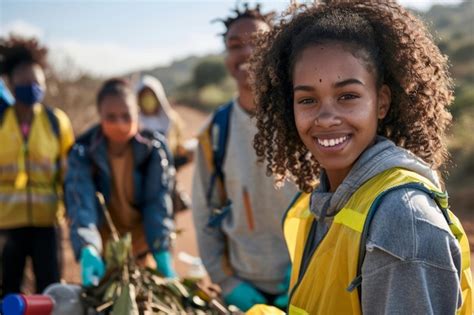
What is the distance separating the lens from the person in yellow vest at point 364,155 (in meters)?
1.48

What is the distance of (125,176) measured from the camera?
3.66 meters

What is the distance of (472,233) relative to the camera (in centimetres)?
839

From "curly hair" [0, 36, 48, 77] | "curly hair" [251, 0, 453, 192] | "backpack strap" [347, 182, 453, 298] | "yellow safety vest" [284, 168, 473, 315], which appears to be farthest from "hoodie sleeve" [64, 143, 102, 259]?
"backpack strap" [347, 182, 453, 298]

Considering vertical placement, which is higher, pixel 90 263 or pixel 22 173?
pixel 22 173

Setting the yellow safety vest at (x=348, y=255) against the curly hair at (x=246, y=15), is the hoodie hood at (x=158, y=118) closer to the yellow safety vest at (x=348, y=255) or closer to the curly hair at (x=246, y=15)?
the curly hair at (x=246, y=15)

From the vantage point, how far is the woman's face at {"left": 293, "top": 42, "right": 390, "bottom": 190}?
5.90ft

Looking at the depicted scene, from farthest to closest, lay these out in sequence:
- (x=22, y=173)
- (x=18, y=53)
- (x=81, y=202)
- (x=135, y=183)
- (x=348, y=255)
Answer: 1. (x=18, y=53)
2. (x=22, y=173)
3. (x=135, y=183)
4. (x=81, y=202)
5. (x=348, y=255)

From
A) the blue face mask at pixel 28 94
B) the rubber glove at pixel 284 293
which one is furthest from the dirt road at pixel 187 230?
the rubber glove at pixel 284 293

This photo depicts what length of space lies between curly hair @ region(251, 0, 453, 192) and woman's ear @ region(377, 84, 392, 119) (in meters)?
0.02

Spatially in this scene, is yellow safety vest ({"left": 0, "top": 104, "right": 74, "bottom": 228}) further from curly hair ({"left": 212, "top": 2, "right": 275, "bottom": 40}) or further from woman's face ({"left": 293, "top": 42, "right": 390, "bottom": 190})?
woman's face ({"left": 293, "top": 42, "right": 390, "bottom": 190})

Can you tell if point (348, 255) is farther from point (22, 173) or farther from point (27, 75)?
point (27, 75)

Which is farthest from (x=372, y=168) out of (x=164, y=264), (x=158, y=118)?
(x=158, y=118)

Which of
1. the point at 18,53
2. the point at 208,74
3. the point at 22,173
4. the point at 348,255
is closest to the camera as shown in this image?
the point at 348,255

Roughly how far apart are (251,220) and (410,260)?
5.63 feet
